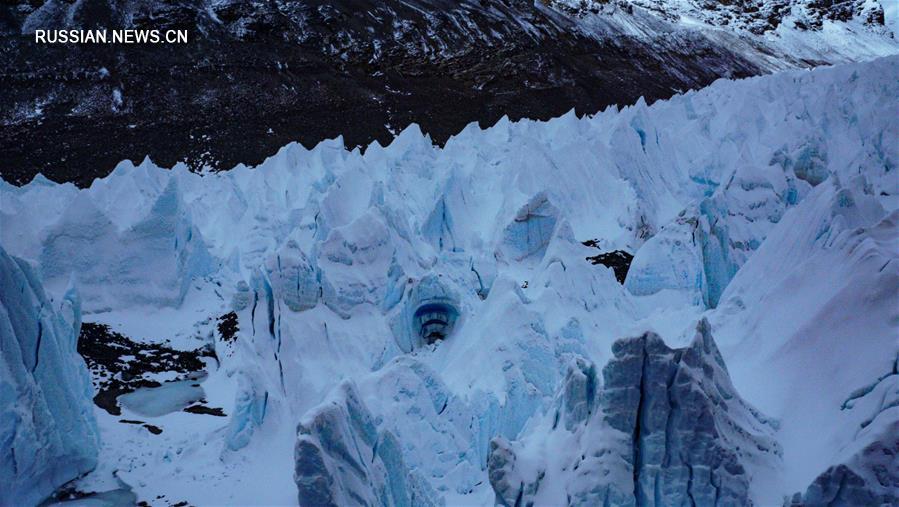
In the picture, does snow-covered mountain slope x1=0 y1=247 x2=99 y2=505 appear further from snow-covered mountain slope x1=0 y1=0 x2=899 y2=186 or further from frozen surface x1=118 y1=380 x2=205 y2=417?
snow-covered mountain slope x1=0 y1=0 x2=899 y2=186

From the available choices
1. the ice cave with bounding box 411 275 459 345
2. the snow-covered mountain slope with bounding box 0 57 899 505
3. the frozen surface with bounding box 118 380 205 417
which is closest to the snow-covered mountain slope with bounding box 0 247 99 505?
the snow-covered mountain slope with bounding box 0 57 899 505

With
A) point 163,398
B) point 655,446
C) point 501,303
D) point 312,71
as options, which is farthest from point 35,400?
point 312,71

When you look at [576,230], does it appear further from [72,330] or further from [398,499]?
[398,499]

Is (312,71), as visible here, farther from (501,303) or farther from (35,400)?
(35,400)

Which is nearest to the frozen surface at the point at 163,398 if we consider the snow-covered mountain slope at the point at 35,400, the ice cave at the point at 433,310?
the snow-covered mountain slope at the point at 35,400

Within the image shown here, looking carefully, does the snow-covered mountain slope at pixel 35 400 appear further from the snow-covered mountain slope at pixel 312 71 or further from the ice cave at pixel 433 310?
the snow-covered mountain slope at pixel 312 71
